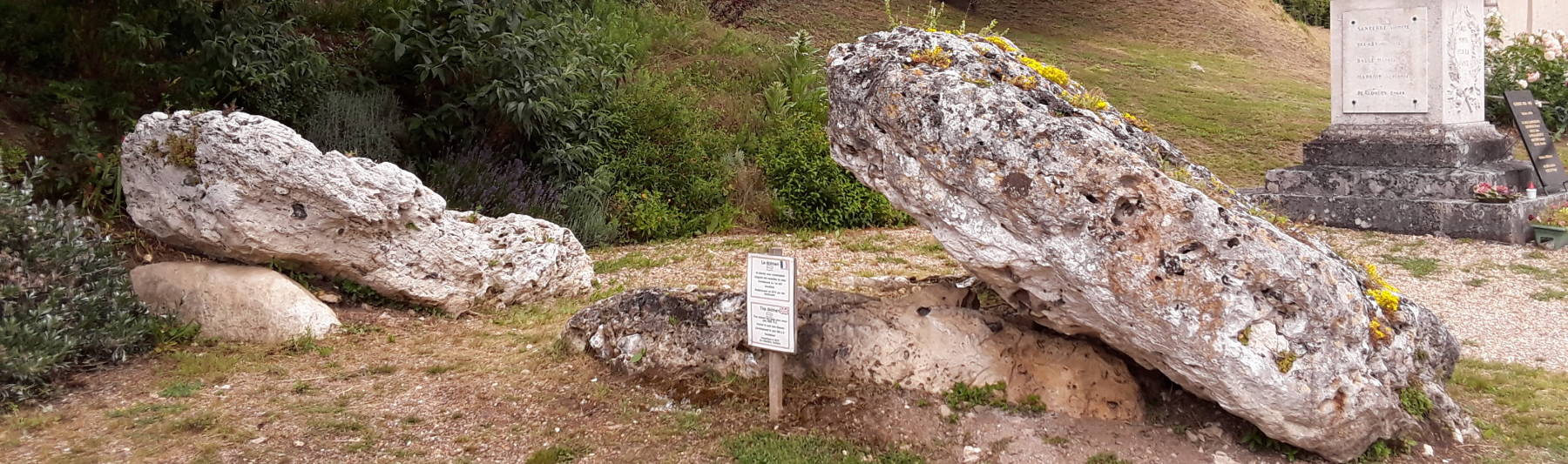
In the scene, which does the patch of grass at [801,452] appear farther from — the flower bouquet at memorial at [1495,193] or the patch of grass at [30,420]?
the flower bouquet at memorial at [1495,193]

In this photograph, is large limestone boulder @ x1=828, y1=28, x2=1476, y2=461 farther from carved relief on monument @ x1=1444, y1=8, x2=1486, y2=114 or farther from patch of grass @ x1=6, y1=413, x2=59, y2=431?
carved relief on monument @ x1=1444, y1=8, x2=1486, y2=114

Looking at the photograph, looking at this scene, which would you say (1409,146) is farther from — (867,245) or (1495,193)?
(867,245)

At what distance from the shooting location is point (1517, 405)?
472cm

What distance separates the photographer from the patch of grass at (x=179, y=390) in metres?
4.77

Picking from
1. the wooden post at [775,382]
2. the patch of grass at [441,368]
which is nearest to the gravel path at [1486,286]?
the wooden post at [775,382]

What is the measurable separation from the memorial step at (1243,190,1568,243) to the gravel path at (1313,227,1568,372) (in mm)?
120

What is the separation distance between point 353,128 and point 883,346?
16.3ft

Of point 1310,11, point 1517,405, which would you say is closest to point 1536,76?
point 1517,405

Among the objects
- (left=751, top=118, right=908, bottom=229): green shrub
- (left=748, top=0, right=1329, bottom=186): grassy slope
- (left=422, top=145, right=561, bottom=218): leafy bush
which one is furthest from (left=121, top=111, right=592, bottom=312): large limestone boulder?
(left=748, top=0, right=1329, bottom=186): grassy slope

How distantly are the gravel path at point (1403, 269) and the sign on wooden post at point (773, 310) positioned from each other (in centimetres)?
197

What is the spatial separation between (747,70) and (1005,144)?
27.0 feet

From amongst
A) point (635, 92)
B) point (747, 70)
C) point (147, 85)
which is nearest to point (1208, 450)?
point (635, 92)

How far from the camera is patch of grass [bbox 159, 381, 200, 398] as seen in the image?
4.77 m

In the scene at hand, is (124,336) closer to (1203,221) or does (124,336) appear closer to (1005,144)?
(1005,144)
